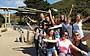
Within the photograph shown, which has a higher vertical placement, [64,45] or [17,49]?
[64,45]

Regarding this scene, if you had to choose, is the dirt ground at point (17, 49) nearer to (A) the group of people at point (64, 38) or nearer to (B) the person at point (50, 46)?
(A) the group of people at point (64, 38)

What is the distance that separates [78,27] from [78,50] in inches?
81.3

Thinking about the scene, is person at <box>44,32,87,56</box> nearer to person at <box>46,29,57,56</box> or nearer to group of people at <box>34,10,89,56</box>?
group of people at <box>34,10,89,56</box>

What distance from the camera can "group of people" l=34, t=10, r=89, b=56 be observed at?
7807mm

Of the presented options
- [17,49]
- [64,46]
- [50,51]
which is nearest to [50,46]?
[50,51]

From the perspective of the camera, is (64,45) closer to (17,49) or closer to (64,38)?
(64,38)

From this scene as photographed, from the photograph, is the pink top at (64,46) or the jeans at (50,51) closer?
the pink top at (64,46)

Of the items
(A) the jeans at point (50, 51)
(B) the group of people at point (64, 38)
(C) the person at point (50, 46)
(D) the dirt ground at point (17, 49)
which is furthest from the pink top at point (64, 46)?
(D) the dirt ground at point (17, 49)

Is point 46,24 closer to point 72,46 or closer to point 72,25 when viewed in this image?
point 72,25

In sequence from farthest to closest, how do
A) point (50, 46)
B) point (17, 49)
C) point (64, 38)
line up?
point (17, 49) → point (50, 46) → point (64, 38)

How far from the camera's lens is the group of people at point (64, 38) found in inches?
307

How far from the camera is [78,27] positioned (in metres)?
9.68

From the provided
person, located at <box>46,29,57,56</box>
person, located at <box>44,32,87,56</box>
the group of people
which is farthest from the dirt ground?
person, located at <box>44,32,87,56</box>

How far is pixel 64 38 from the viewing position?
27.9 ft
